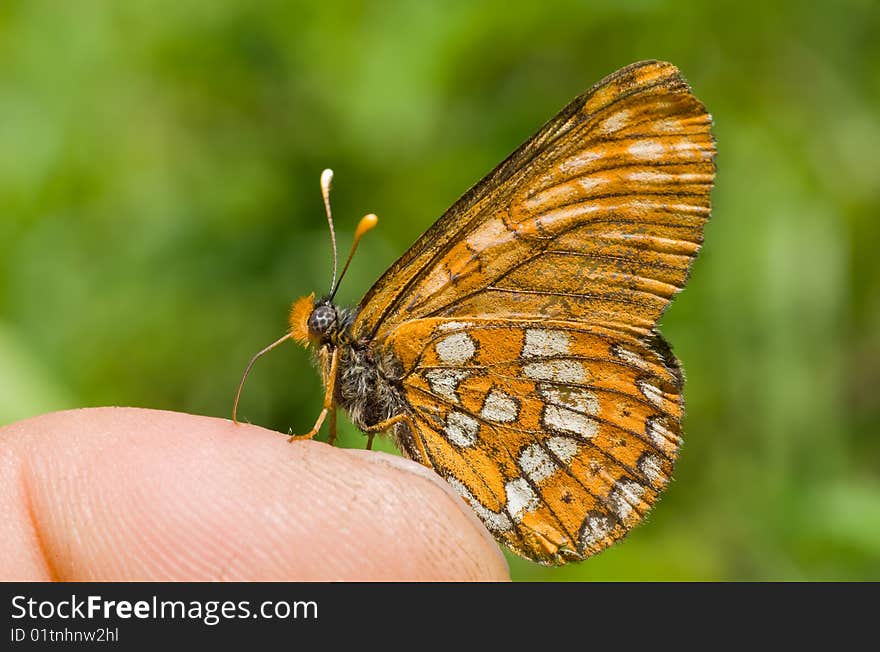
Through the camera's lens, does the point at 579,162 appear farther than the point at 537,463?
No

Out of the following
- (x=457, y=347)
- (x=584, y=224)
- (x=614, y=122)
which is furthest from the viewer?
(x=457, y=347)

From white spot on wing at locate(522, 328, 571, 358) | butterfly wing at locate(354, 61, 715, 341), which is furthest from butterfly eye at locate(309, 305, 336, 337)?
white spot on wing at locate(522, 328, 571, 358)

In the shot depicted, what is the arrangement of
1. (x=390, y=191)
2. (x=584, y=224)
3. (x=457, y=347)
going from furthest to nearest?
(x=390, y=191) → (x=457, y=347) → (x=584, y=224)

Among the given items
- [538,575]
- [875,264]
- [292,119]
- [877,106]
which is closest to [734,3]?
[877,106]

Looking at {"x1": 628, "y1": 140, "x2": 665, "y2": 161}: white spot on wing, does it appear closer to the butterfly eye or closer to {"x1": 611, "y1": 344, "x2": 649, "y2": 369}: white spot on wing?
{"x1": 611, "y1": 344, "x2": 649, "y2": 369}: white spot on wing

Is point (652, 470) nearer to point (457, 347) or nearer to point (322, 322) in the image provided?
point (457, 347)

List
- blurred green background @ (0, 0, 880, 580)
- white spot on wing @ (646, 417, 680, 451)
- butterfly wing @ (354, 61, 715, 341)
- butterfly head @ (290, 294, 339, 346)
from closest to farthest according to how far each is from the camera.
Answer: butterfly wing @ (354, 61, 715, 341)
white spot on wing @ (646, 417, 680, 451)
butterfly head @ (290, 294, 339, 346)
blurred green background @ (0, 0, 880, 580)

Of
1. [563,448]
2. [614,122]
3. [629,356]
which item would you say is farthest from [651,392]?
[614,122]

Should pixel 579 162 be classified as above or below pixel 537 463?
above
